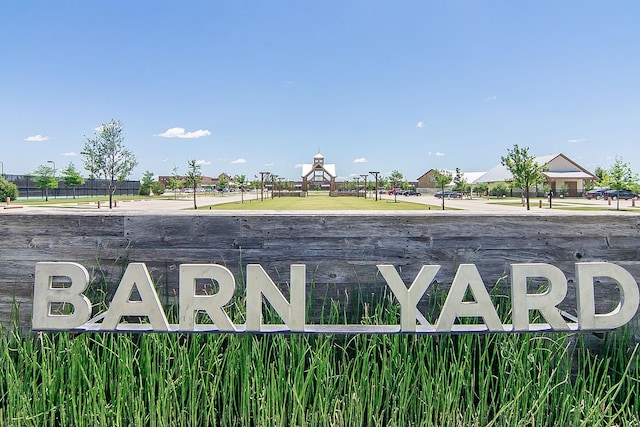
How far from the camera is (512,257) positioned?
3.36 metres

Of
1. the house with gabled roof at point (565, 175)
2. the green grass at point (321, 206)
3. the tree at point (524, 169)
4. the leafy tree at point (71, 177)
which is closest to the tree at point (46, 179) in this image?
the leafy tree at point (71, 177)

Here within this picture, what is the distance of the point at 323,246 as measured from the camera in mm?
3350

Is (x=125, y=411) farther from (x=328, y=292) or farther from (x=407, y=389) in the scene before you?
(x=407, y=389)

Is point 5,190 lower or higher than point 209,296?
higher

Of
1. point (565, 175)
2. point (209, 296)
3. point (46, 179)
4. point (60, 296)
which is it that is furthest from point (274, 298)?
point (565, 175)

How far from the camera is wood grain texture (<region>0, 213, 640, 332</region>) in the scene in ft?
10.9

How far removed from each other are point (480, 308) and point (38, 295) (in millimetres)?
2960

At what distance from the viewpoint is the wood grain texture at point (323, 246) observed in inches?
131

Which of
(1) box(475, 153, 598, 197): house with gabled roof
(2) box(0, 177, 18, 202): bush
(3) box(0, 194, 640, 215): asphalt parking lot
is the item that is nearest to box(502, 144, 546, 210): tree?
(3) box(0, 194, 640, 215): asphalt parking lot

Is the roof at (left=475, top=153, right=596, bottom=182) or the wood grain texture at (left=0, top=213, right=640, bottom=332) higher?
the roof at (left=475, top=153, right=596, bottom=182)

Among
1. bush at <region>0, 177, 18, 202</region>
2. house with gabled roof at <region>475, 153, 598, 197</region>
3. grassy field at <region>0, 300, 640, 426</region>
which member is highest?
house with gabled roof at <region>475, 153, 598, 197</region>

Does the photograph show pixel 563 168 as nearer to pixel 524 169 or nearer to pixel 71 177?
pixel 524 169

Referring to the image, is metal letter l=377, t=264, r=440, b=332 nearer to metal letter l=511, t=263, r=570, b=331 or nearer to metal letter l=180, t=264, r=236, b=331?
metal letter l=511, t=263, r=570, b=331

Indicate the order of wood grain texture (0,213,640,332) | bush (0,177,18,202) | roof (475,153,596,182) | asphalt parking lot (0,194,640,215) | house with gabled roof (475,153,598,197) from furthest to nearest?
1. roof (475,153,596,182)
2. house with gabled roof (475,153,598,197)
3. bush (0,177,18,202)
4. asphalt parking lot (0,194,640,215)
5. wood grain texture (0,213,640,332)
